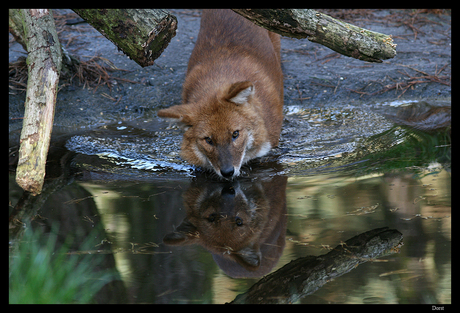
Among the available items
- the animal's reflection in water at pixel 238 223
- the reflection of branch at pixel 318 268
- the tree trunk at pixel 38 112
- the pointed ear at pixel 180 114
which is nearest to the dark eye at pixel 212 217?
the animal's reflection in water at pixel 238 223

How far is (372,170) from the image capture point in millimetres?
4336

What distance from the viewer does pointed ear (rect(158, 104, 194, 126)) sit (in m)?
4.32

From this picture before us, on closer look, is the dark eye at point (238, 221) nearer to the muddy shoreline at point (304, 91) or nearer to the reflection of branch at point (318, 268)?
the reflection of branch at point (318, 268)

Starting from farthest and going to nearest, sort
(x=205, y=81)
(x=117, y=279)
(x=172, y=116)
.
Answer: (x=205, y=81), (x=172, y=116), (x=117, y=279)

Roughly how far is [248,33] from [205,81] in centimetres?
98

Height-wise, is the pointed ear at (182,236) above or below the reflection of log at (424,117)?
below

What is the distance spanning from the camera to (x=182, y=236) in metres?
3.36

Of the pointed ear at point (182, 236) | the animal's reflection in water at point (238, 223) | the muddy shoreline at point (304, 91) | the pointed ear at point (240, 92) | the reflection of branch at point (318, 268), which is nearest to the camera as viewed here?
the reflection of branch at point (318, 268)

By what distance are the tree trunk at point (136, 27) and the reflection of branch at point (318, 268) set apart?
2.36m

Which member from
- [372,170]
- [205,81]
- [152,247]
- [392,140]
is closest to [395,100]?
[392,140]

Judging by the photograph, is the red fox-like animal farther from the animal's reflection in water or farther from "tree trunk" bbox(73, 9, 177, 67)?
"tree trunk" bbox(73, 9, 177, 67)

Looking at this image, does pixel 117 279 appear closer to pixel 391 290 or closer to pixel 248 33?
pixel 391 290

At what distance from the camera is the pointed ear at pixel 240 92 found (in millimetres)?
4184
